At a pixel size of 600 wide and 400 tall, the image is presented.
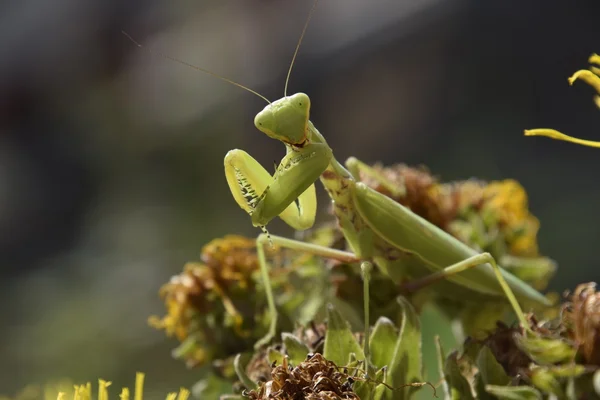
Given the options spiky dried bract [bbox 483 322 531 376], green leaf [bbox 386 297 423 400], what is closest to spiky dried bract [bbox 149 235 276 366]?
green leaf [bbox 386 297 423 400]

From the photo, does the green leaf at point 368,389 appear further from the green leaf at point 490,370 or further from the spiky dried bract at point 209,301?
the spiky dried bract at point 209,301

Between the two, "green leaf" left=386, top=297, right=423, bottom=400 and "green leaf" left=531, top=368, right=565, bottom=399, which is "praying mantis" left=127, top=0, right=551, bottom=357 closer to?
"green leaf" left=386, top=297, right=423, bottom=400

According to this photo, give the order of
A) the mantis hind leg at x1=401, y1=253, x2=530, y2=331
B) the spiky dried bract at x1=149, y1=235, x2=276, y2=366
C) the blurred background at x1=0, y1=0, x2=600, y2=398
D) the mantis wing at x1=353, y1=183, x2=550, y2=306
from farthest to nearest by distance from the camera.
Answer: the blurred background at x1=0, y1=0, x2=600, y2=398 → the spiky dried bract at x1=149, y1=235, x2=276, y2=366 → the mantis wing at x1=353, y1=183, x2=550, y2=306 → the mantis hind leg at x1=401, y1=253, x2=530, y2=331

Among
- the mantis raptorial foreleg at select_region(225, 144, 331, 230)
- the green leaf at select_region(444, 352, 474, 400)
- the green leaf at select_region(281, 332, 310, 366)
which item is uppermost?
the mantis raptorial foreleg at select_region(225, 144, 331, 230)

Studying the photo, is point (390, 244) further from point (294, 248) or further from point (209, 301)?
point (209, 301)

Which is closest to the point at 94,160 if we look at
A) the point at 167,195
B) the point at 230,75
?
the point at 167,195

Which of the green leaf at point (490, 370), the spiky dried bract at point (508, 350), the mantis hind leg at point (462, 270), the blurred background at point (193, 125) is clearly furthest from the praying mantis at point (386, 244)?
the blurred background at point (193, 125)

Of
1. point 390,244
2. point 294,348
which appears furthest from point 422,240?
point 294,348
